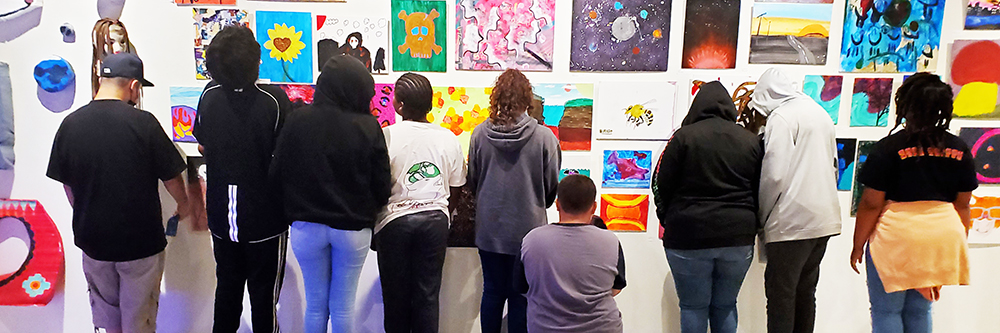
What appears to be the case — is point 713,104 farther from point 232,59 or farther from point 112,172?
point 112,172

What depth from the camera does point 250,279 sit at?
2.23 meters

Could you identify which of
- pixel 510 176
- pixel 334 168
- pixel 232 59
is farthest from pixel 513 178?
pixel 232 59

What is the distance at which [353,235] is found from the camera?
212 centimetres

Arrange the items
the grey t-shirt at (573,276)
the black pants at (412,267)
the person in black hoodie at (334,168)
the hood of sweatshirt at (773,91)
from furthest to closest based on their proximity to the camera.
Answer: the hood of sweatshirt at (773,91) < the black pants at (412,267) < the person in black hoodie at (334,168) < the grey t-shirt at (573,276)

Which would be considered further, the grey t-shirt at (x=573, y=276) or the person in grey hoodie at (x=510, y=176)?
the person in grey hoodie at (x=510, y=176)

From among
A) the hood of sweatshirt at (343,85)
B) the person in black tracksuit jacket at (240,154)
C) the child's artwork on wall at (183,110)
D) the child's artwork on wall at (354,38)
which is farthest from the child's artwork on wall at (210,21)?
the hood of sweatshirt at (343,85)

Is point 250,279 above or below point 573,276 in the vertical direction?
below

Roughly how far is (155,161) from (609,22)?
7.22ft

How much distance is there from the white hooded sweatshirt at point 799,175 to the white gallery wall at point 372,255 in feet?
1.94

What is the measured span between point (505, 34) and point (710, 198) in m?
1.27

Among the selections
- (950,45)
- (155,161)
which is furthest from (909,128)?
(155,161)

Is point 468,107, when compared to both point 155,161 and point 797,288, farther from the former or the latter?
point 797,288

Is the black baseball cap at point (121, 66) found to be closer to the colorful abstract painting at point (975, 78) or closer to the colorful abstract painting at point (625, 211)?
the colorful abstract painting at point (625, 211)

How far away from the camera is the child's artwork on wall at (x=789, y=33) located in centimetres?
267
